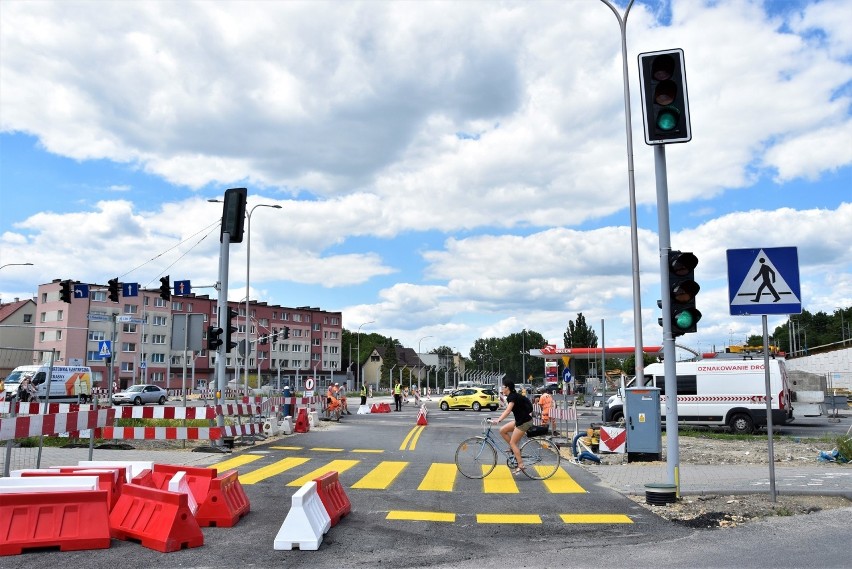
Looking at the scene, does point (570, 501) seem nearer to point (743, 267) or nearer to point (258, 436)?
point (743, 267)

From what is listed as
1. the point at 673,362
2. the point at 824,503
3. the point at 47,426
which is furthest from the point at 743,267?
the point at 47,426

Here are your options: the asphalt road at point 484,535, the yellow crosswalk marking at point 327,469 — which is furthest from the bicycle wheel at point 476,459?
the yellow crosswalk marking at point 327,469

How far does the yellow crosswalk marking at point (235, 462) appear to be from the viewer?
13.2 m

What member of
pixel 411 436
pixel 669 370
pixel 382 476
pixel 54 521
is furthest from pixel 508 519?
pixel 411 436

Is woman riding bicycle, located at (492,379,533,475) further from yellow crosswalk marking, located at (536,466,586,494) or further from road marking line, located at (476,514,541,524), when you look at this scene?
road marking line, located at (476,514,541,524)

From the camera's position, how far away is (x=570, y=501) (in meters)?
9.98

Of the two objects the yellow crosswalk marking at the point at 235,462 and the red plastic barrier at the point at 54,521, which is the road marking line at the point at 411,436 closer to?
the yellow crosswalk marking at the point at 235,462

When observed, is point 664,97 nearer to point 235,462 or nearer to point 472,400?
point 235,462

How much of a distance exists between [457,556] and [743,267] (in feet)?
18.5

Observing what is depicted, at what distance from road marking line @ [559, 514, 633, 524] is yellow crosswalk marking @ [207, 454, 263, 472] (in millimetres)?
6725

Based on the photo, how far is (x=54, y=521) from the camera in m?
6.96

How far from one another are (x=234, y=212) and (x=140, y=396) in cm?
3472

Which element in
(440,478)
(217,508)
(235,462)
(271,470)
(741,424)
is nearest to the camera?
(217,508)

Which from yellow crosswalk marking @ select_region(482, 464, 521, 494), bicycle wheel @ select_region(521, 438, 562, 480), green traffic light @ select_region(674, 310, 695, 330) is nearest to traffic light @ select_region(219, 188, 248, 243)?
yellow crosswalk marking @ select_region(482, 464, 521, 494)
